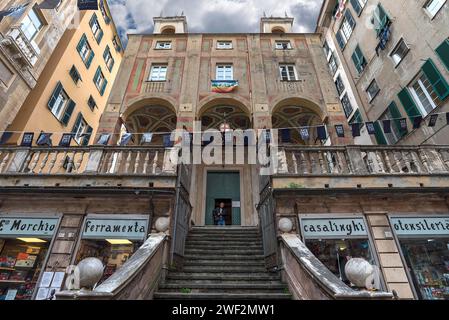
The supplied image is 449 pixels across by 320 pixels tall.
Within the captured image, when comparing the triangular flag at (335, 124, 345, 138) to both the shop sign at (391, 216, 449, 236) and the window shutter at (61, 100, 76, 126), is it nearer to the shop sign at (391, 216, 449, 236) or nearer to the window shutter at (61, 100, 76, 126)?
the shop sign at (391, 216, 449, 236)

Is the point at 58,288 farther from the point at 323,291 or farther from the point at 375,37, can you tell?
the point at 375,37

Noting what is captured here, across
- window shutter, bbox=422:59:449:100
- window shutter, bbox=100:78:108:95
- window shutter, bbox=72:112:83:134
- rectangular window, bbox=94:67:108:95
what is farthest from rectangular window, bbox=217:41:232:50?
window shutter, bbox=100:78:108:95

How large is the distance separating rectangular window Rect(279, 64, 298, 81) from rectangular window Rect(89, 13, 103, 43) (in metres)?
14.4

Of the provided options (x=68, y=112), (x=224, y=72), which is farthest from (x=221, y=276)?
(x=68, y=112)

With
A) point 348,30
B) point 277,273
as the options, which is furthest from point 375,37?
point 277,273

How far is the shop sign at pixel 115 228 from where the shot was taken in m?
7.46

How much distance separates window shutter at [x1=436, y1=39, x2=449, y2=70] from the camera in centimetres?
1021

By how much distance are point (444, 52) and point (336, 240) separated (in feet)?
31.0

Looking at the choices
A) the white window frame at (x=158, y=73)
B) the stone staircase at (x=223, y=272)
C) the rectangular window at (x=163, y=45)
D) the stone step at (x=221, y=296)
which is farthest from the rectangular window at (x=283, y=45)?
the stone step at (x=221, y=296)

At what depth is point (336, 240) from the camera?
727 centimetres

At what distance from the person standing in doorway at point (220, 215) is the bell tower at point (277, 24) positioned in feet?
43.2

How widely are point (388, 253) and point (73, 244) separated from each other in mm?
9006

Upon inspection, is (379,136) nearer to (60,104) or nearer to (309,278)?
(309,278)
